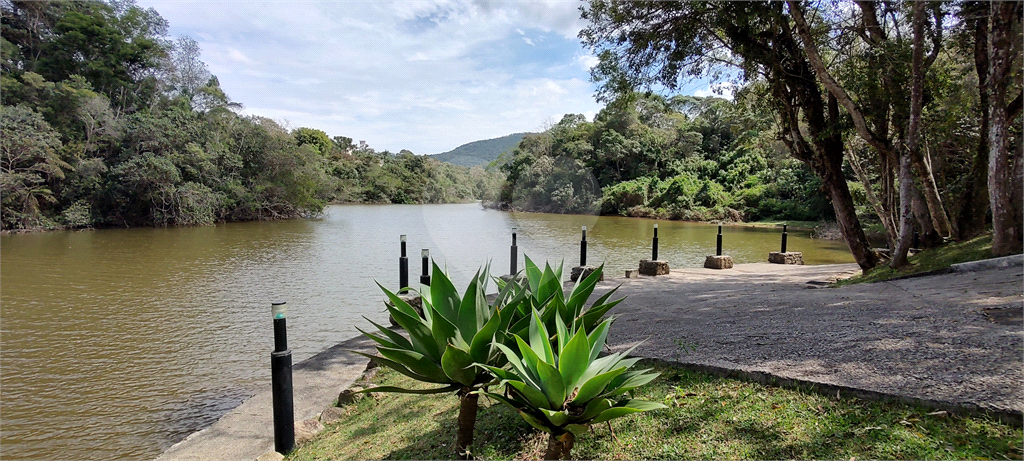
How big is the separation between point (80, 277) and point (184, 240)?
8.02m

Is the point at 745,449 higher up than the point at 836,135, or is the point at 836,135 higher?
the point at 836,135

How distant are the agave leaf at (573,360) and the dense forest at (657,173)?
2466 cm

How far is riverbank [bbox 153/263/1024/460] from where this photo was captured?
2426mm

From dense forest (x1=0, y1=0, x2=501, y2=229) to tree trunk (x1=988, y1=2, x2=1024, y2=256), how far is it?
83.9 ft

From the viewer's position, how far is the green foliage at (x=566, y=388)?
188cm

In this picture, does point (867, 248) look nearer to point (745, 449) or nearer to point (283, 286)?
point (745, 449)

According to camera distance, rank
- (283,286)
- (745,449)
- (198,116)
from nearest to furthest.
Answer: (745,449) → (283,286) → (198,116)

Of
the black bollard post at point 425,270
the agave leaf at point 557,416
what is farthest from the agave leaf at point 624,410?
the black bollard post at point 425,270

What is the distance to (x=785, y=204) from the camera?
27500 millimetres

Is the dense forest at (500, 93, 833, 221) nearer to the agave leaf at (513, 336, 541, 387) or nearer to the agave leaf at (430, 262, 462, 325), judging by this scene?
the agave leaf at (430, 262, 462, 325)

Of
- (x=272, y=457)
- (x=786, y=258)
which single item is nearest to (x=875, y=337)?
(x=272, y=457)

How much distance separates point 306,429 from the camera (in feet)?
11.8

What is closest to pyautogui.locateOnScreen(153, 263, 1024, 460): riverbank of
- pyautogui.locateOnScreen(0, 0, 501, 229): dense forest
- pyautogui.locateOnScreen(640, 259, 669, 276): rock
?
pyautogui.locateOnScreen(640, 259, 669, 276): rock

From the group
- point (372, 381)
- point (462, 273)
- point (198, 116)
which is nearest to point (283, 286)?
point (462, 273)
